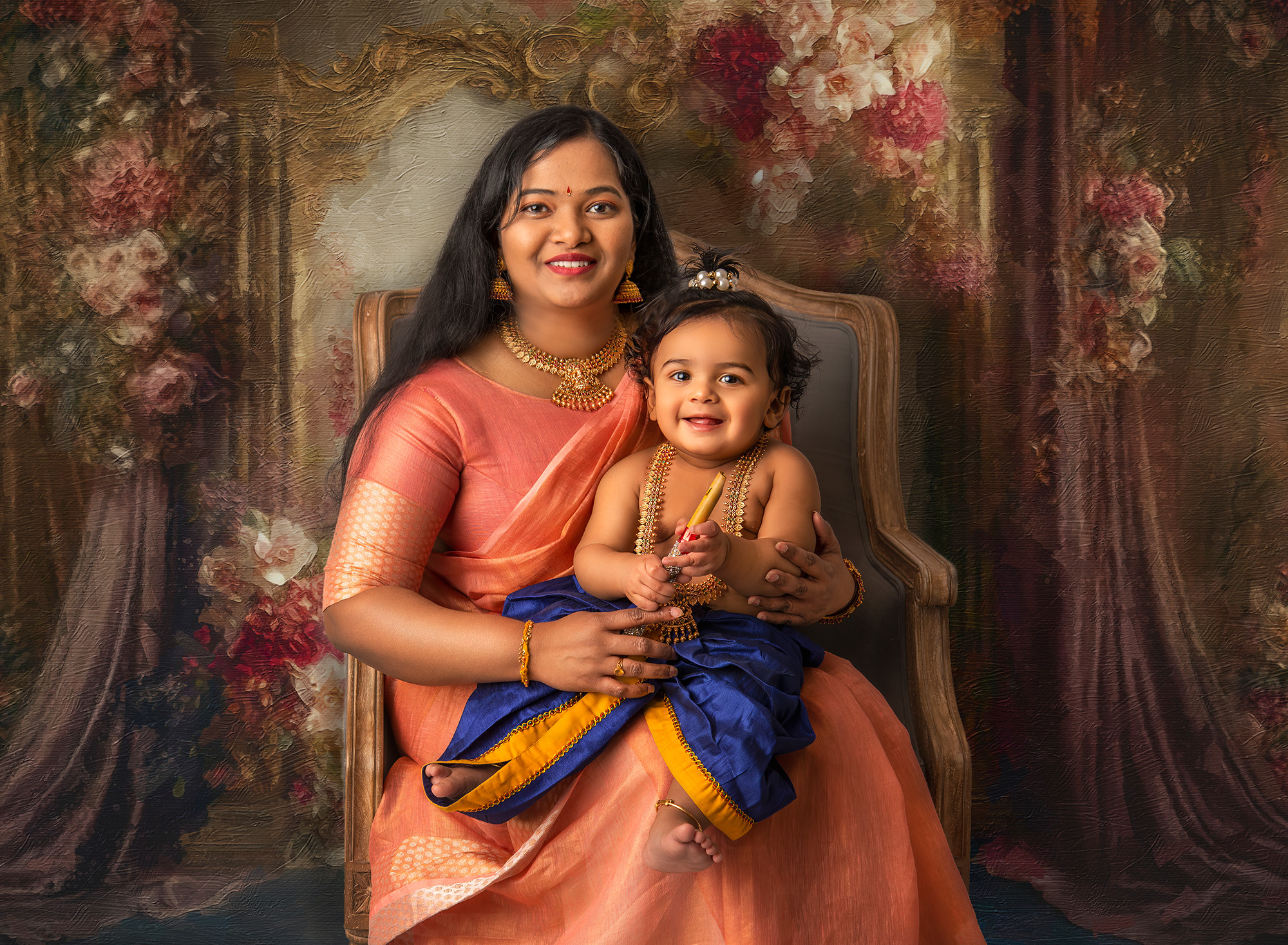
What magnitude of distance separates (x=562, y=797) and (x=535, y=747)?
9cm

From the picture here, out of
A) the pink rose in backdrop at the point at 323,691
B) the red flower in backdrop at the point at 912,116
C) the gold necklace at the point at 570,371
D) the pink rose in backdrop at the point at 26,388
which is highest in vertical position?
the red flower in backdrop at the point at 912,116

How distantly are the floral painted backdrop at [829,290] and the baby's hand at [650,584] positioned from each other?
4.20 feet

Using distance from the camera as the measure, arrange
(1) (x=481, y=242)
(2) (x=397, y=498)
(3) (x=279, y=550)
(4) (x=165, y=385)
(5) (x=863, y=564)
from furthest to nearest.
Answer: (3) (x=279, y=550) < (4) (x=165, y=385) < (5) (x=863, y=564) < (1) (x=481, y=242) < (2) (x=397, y=498)

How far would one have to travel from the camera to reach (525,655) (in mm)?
1470

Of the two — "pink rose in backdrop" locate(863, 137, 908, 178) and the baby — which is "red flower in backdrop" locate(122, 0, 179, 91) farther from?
"pink rose in backdrop" locate(863, 137, 908, 178)

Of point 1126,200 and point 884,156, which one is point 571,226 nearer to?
point 884,156

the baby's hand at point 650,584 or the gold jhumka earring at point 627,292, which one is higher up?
the gold jhumka earring at point 627,292

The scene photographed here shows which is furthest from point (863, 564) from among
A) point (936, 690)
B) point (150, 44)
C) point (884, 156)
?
point (150, 44)

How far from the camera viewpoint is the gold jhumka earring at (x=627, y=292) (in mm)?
1818

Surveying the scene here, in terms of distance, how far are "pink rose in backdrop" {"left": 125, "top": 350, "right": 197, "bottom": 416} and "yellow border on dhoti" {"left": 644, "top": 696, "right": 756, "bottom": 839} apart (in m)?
1.56

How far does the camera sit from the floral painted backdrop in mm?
2312

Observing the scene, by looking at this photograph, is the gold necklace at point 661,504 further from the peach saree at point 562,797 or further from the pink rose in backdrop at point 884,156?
the pink rose in backdrop at point 884,156

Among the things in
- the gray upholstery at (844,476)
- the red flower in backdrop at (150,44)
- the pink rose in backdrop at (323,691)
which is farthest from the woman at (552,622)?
the red flower in backdrop at (150,44)

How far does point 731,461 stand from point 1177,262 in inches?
59.7
